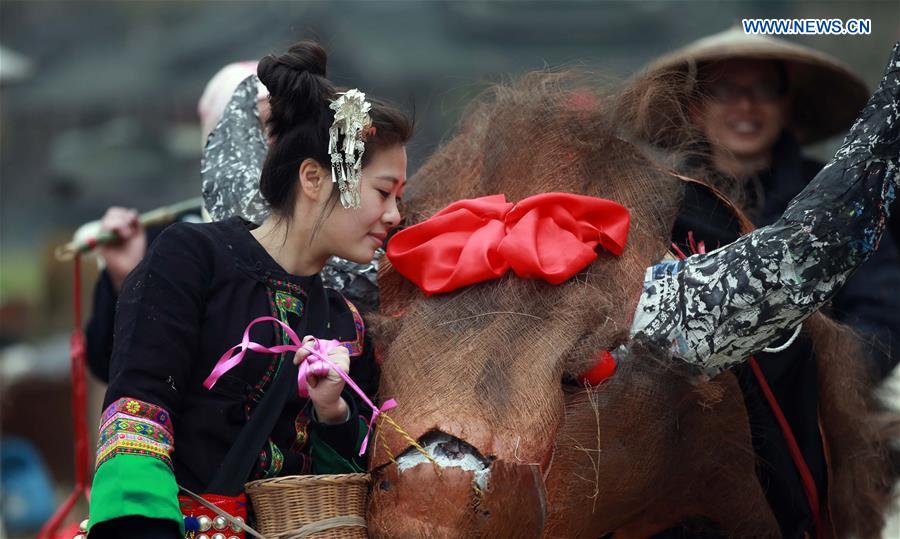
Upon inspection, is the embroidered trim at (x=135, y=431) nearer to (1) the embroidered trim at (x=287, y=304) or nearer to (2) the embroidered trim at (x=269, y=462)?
(2) the embroidered trim at (x=269, y=462)

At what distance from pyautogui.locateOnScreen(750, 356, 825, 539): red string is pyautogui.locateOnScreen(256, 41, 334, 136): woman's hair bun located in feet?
3.70

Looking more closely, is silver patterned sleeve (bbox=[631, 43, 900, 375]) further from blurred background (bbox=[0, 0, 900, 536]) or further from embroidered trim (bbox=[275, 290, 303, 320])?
blurred background (bbox=[0, 0, 900, 536])

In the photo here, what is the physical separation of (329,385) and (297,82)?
0.67 metres

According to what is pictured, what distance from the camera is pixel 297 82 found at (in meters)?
2.44

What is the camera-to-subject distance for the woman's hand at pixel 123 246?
427 cm

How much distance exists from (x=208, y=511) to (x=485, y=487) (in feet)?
1.97

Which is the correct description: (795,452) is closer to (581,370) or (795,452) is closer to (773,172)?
(581,370)

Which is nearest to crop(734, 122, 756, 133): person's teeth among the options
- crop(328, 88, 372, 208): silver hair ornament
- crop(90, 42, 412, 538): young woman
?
crop(90, 42, 412, 538): young woman

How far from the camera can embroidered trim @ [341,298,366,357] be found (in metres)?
2.46

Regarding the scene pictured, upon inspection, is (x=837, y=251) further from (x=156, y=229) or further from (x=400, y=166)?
(x=156, y=229)

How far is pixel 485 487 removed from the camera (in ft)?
6.55

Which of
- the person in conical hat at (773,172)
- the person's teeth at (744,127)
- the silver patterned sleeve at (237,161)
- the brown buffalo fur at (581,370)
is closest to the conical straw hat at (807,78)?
the person in conical hat at (773,172)

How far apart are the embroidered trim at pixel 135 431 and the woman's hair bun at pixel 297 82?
0.70 metres

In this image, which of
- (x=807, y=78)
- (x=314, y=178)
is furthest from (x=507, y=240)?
(x=807, y=78)
